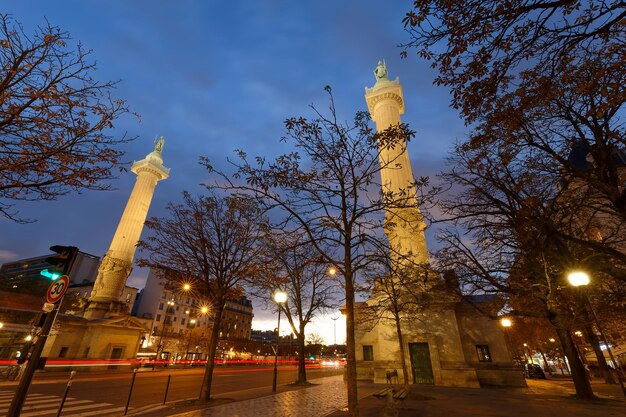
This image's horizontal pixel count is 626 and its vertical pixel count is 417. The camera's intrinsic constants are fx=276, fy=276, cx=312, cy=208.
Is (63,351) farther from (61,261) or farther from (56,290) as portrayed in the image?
(56,290)

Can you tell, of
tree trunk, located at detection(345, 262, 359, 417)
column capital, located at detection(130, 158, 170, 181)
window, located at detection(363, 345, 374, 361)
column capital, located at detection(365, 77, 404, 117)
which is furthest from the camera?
column capital, located at detection(130, 158, 170, 181)

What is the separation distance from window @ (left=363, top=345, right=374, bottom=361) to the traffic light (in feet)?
82.3

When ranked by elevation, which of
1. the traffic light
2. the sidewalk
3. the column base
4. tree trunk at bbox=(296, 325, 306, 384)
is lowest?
the sidewalk

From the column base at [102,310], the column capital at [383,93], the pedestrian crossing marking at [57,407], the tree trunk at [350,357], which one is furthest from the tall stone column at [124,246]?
the column capital at [383,93]

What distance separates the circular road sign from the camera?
671 centimetres

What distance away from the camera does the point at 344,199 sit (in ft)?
31.6

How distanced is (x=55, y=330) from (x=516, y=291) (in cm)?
4262

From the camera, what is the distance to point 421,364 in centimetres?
2208

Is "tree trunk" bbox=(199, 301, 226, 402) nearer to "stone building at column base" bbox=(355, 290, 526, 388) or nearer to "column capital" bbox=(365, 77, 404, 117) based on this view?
"stone building at column base" bbox=(355, 290, 526, 388)

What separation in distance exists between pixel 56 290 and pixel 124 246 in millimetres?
46638

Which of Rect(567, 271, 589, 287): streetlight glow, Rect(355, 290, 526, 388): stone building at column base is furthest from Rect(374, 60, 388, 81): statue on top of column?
Rect(567, 271, 589, 287): streetlight glow

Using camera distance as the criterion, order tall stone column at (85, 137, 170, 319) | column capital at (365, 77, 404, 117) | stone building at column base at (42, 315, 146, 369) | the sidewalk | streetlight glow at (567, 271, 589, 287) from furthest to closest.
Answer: tall stone column at (85, 137, 170, 319), column capital at (365, 77, 404, 117), stone building at column base at (42, 315, 146, 369), the sidewalk, streetlight glow at (567, 271, 589, 287)

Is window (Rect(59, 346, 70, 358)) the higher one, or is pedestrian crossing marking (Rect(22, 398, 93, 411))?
window (Rect(59, 346, 70, 358))

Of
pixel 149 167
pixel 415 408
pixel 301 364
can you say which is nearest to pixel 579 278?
pixel 415 408
